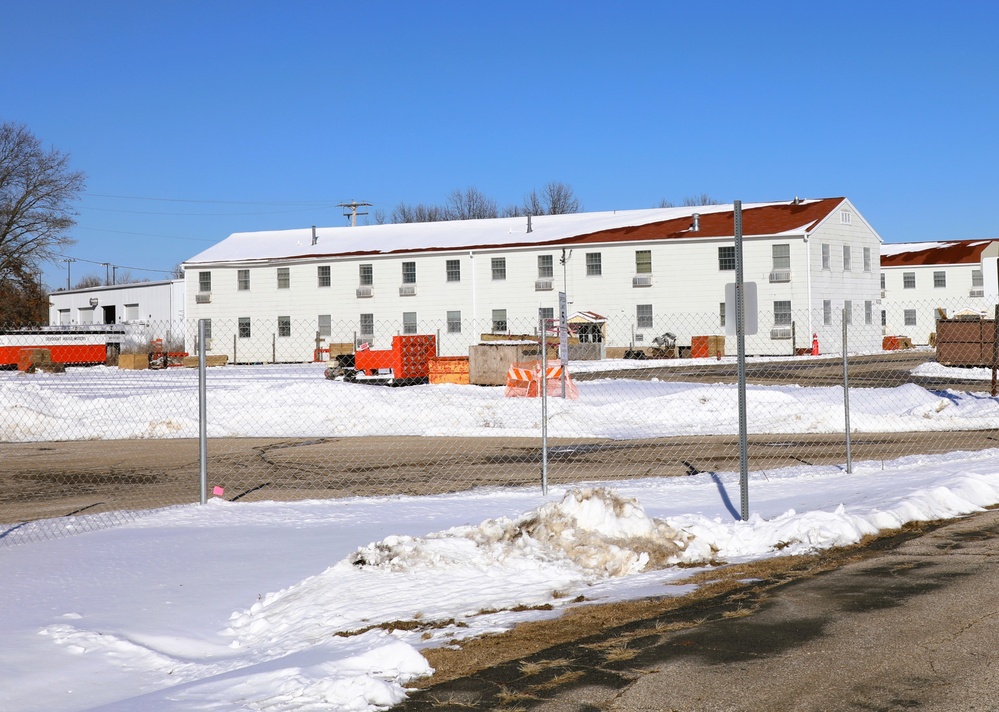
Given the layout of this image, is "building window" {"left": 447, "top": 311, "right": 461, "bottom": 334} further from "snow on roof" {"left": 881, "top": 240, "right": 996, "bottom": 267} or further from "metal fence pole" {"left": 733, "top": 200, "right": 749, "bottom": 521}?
"metal fence pole" {"left": 733, "top": 200, "right": 749, "bottom": 521}

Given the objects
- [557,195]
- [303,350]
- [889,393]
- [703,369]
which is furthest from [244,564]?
[557,195]

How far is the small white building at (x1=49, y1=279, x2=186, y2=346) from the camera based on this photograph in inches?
3007

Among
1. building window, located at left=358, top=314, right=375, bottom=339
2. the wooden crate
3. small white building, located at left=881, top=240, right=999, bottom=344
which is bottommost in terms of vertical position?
the wooden crate

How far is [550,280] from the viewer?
183 ft

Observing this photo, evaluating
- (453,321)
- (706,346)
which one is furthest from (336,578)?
(453,321)

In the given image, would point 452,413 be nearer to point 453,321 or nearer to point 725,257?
point 725,257

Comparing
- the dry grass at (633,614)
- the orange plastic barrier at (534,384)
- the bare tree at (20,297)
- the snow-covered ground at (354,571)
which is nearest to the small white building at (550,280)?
the bare tree at (20,297)

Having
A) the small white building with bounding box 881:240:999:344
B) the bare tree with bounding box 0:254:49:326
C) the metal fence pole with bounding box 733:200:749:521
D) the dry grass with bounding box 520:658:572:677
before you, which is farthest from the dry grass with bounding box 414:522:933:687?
the small white building with bounding box 881:240:999:344

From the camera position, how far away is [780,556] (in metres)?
8.71

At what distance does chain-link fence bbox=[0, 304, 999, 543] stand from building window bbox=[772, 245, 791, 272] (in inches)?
422

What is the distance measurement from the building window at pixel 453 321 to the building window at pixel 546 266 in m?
5.01

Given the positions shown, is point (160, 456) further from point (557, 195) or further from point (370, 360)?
point (557, 195)

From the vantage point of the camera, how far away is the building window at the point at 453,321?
5681 cm

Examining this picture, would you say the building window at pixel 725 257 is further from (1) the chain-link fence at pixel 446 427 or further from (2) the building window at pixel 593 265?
(1) the chain-link fence at pixel 446 427
